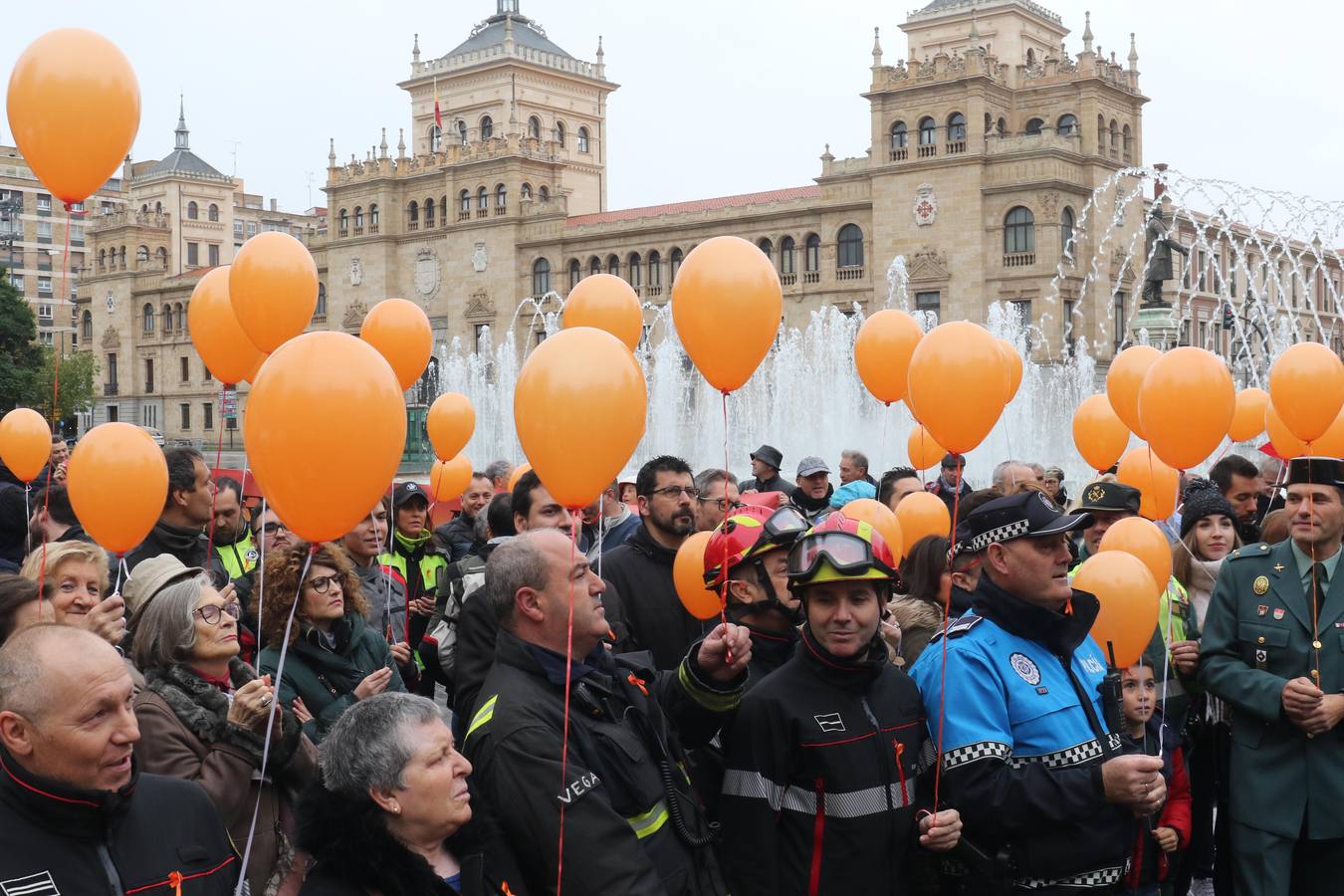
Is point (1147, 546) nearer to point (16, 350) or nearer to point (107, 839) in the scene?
point (107, 839)

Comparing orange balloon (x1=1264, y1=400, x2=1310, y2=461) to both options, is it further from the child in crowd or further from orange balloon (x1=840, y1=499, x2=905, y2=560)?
the child in crowd

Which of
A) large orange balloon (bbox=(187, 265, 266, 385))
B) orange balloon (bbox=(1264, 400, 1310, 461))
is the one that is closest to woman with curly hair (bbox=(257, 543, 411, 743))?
large orange balloon (bbox=(187, 265, 266, 385))

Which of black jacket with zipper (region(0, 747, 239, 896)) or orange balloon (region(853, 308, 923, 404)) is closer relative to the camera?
black jacket with zipper (region(0, 747, 239, 896))

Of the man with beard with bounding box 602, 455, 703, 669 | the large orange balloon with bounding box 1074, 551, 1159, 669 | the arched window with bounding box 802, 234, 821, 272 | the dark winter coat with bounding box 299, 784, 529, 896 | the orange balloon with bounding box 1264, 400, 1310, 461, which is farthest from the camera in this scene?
the arched window with bounding box 802, 234, 821, 272

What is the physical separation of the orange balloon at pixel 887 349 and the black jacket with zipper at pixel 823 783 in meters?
4.73

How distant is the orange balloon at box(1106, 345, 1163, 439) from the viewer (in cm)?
735

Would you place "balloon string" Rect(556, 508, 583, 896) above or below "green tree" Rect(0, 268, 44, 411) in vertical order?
below

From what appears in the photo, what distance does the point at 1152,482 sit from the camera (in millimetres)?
6910

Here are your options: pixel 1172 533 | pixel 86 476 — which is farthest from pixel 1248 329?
pixel 86 476

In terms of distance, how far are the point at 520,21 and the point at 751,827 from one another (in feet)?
225

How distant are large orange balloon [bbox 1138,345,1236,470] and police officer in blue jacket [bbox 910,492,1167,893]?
2.14 metres

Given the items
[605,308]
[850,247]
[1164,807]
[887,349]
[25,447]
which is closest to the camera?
[1164,807]

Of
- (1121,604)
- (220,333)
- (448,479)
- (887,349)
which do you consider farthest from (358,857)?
(448,479)

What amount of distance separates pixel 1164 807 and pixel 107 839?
10.5 ft
